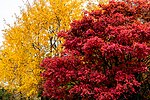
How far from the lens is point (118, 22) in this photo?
1300 centimetres

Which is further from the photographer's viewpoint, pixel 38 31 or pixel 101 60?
pixel 38 31

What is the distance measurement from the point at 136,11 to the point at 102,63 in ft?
10.8

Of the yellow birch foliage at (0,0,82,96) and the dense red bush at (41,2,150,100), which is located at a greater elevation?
the yellow birch foliage at (0,0,82,96)

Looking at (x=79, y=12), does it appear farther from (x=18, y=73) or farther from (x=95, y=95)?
(x=95, y=95)

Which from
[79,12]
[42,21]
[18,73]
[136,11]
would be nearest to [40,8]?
[42,21]

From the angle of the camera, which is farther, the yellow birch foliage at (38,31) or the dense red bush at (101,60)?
the yellow birch foliage at (38,31)

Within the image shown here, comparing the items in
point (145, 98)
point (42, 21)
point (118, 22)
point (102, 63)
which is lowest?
point (145, 98)

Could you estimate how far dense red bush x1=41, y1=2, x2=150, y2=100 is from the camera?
11438 mm

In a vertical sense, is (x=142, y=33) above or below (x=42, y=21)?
below

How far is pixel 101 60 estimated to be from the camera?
40.4ft

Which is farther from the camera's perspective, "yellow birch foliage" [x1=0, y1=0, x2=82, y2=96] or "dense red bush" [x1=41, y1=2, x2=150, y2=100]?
"yellow birch foliage" [x1=0, y1=0, x2=82, y2=96]

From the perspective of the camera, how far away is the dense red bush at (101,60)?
37.5ft

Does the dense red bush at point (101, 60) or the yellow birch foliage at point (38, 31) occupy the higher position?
the yellow birch foliage at point (38, 31)

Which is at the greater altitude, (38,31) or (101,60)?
(38,31)
